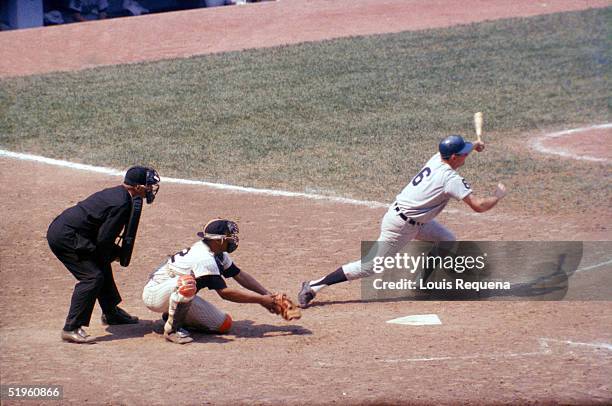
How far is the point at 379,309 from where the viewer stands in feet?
27.1

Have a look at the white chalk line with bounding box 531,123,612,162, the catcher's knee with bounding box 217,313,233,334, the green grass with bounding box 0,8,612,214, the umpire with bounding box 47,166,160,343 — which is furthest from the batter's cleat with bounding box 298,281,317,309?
the white chalk line with bounding box 531,123,612,162

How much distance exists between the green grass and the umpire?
5.05 meters

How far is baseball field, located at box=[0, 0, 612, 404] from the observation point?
6.59 m

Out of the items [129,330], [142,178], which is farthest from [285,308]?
[142,178]

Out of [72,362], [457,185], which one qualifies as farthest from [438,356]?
[72,362]

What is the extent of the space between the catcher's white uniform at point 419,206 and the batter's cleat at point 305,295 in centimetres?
35

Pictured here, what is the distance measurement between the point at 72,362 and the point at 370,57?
45.4ft

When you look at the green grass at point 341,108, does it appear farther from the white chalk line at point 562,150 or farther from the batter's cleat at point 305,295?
the batter's cleat at point 305,295

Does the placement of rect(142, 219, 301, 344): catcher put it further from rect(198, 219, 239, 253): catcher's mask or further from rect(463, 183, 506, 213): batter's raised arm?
rect(463, 183, 506, 213): batter's raised arm

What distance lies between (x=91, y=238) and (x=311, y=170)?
6086mm

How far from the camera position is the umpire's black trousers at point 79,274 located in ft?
23.5

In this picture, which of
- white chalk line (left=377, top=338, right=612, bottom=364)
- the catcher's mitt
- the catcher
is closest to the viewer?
white chalk line (left=377, top=338, right=612, bottom=364)

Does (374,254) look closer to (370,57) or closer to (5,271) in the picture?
(5,271)

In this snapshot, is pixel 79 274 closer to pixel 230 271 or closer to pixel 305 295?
pixel 230 271
